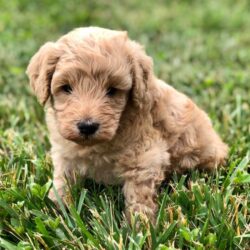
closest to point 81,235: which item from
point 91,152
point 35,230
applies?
point 35,230

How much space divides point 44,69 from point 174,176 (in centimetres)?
136

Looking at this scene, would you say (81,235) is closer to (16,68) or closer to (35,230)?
(35,230)

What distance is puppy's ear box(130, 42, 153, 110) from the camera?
3.88 metres

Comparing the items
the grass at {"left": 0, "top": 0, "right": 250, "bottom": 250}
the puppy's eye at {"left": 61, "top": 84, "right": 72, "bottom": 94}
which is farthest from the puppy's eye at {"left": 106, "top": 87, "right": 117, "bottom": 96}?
the grass at {"left": 0, "top": 0, "right": 250, "bottom": 250}

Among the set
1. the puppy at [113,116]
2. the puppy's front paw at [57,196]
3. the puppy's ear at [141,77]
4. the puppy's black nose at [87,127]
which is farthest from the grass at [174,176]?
the puppy's ear at [141,77]

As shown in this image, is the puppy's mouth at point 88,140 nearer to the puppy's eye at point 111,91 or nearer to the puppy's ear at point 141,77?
the puppy's eye at point 111,91

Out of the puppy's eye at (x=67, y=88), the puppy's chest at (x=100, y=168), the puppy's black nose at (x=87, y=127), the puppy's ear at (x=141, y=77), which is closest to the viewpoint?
the puppy's black nose at (x=87, y=127)

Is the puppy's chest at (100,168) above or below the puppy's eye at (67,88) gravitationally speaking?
below

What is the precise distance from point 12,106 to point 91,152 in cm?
244

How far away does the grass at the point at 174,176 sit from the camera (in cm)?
366

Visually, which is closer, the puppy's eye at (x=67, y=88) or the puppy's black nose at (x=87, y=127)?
the puppy's black nose at (x=87, y=127)

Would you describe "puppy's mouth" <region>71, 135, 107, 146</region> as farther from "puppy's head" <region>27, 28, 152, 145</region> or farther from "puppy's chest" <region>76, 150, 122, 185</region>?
"puppy's chest" <region>76, 150, 122, 185</region>

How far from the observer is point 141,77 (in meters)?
3.92

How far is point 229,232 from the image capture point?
3.64 meters
